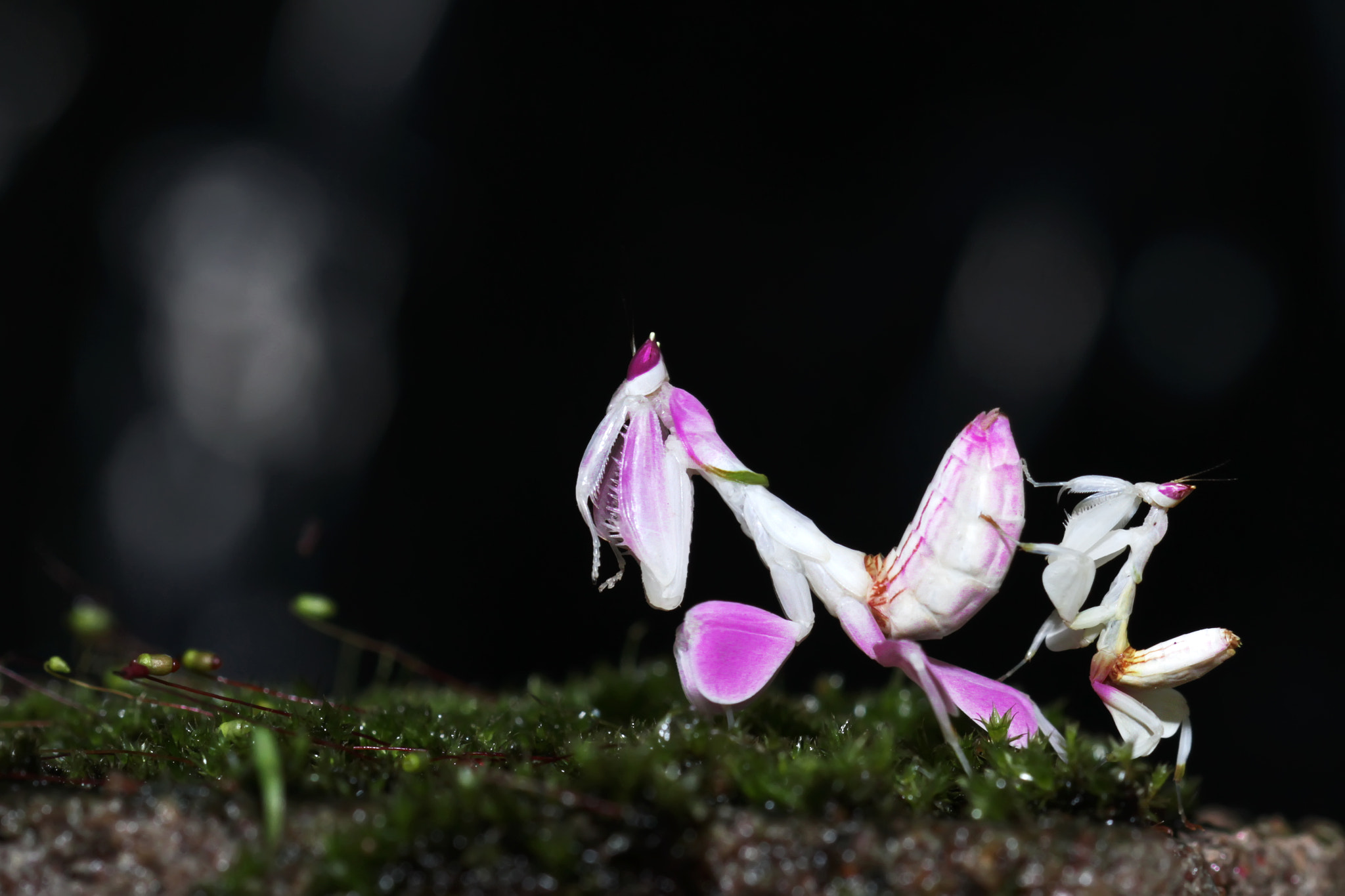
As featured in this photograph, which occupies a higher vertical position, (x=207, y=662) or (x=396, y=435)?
(x=396, y=435)

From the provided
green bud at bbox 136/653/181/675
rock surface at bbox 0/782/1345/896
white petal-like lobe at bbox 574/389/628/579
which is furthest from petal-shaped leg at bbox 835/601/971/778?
green bud at bbox 136/653/181/675

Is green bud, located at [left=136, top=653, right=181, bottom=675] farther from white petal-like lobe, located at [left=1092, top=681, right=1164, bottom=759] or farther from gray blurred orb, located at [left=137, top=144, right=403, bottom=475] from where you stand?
gray blurred orb, located at [left=137, top=144, right=403, bottom=475]

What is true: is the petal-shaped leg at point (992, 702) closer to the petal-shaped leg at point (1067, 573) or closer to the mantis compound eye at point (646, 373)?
the petal-shaped leg at point (1067, 573)

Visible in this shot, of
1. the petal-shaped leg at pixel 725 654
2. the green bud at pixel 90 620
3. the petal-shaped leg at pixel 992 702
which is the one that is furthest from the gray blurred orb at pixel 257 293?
the petal-shaped leg at pixel 992 702

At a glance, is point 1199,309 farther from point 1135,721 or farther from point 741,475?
point 741,475

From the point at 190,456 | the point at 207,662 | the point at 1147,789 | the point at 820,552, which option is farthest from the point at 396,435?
the point at 1147,789

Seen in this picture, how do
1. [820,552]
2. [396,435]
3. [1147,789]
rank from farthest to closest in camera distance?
[396,435]
[820,552]
[1147,789]

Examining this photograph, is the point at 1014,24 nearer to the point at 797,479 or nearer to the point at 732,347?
the point at 732,347
